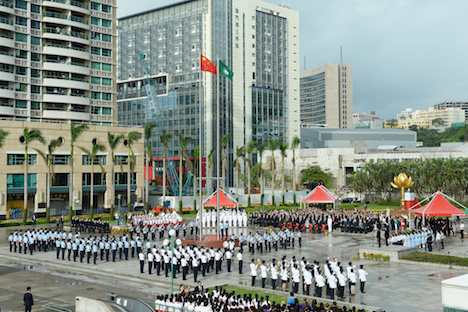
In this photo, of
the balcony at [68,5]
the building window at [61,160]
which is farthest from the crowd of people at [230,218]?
the balcony at [68,5]

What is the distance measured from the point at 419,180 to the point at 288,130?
2080 inches

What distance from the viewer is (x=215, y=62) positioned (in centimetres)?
10144

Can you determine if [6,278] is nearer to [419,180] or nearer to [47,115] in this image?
[47,115]

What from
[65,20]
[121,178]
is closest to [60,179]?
[121,178]

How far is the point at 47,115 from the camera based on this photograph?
69.8m

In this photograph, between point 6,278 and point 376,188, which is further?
point 376,188

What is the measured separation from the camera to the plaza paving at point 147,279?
21.6m

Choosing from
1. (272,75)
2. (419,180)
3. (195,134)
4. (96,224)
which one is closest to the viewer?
(96,224)

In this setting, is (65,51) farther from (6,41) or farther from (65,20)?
(6,41)

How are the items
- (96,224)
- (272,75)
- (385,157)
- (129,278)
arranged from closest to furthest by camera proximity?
(129,278), (96,224), (385,157), (272,75)

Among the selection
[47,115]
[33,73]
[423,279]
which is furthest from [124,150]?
[423,279]

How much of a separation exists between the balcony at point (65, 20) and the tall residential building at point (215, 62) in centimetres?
3391

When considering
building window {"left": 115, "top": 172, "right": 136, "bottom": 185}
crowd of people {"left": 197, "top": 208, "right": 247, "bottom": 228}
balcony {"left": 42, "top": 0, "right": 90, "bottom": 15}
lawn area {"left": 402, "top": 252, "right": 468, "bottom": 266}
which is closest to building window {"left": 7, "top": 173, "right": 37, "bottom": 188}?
building window {"left": 115, "top": 172, "right": 136, "bottom": 185}

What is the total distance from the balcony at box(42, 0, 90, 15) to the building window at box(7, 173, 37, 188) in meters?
26.1
